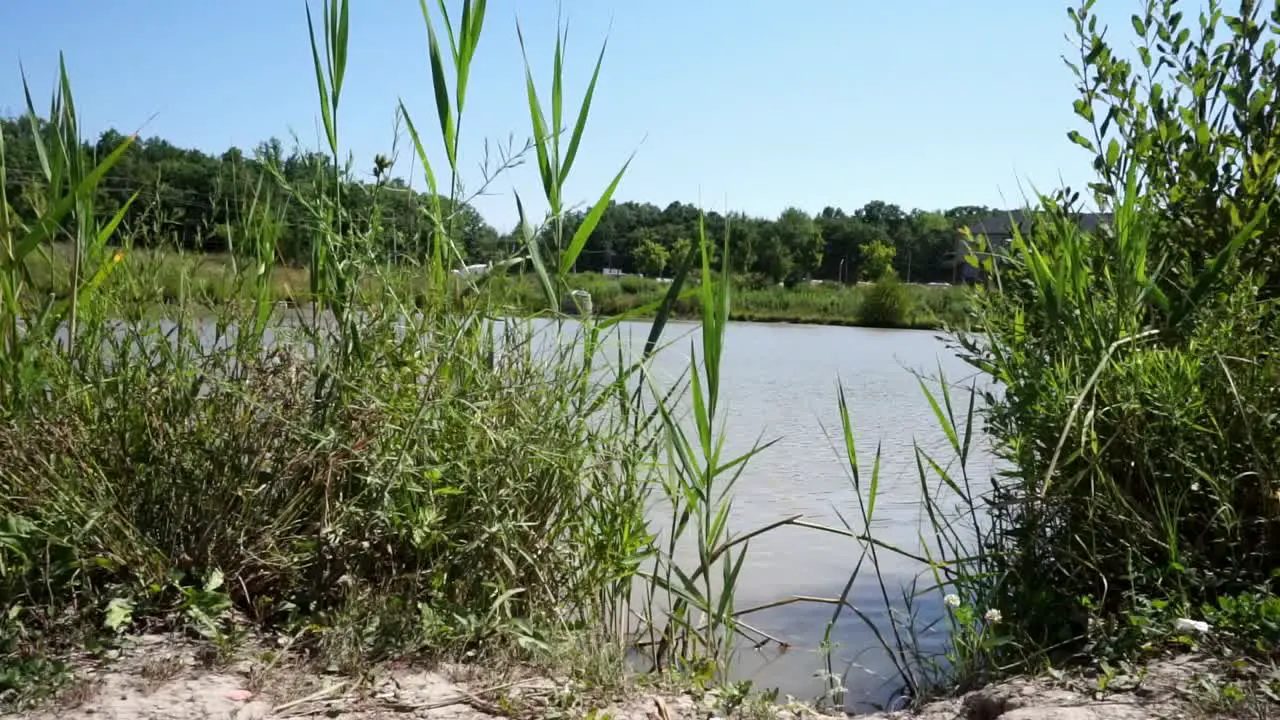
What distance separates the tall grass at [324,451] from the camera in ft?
6.05

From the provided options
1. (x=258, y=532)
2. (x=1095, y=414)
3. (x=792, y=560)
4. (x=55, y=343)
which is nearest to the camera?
(x=258, y=532)

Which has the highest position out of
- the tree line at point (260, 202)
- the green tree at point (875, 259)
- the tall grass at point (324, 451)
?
the green tree at point (875, 259)

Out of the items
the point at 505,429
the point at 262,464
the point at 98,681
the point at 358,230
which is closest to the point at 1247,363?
the point at 505,429

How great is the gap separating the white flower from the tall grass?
0.86 meters

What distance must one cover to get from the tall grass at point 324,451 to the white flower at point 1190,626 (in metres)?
0.86

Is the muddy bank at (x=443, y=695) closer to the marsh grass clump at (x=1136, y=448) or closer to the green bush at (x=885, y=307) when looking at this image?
the marsh grass clump at (x=1136, y=448)

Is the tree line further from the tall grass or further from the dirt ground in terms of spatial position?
the dirt ground

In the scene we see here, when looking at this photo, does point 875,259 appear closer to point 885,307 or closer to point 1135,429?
point 885,307

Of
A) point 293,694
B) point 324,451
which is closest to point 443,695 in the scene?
point 293,694

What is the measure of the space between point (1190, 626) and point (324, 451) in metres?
1.70

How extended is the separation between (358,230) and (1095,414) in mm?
1662

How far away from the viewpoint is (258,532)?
194 cm

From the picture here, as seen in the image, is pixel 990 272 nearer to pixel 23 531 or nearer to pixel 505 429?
pixel 505 429

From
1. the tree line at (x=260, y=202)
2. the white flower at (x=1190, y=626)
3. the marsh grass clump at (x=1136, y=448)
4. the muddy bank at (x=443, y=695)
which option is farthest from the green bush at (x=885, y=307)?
the muddy bank at (x=443, y=695)
